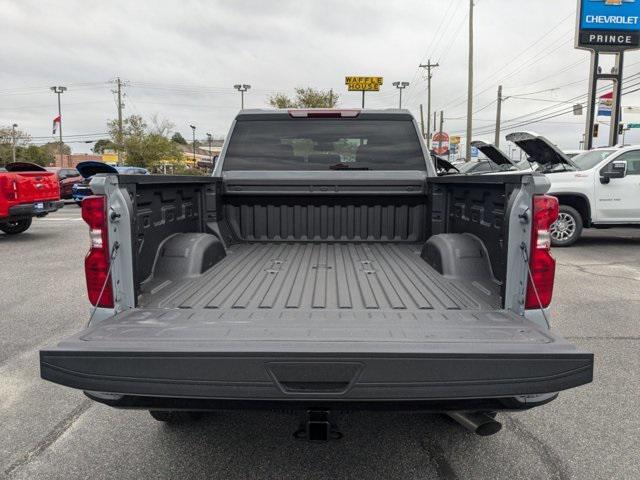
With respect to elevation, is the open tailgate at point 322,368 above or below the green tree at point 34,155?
below

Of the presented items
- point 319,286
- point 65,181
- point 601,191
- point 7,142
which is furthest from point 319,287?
point 7,142

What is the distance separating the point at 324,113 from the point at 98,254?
258 centimetres

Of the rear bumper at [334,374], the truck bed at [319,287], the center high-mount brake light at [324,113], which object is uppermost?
the center high-mount brake light at [324,113]

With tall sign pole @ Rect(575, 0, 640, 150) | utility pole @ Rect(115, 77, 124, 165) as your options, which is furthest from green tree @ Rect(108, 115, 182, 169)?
tall sign pole @ Rect(575, 0, 640, 150)

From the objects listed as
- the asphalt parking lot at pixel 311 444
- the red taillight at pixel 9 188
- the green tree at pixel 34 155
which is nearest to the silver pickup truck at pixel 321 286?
the asphalt parking lot at pixel 311 444

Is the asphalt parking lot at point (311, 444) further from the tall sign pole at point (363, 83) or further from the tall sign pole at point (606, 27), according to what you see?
the tall sign pole at point (363, 83)

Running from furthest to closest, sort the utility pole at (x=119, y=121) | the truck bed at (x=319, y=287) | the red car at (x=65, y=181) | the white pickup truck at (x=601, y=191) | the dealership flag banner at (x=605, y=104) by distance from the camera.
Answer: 1. the utility pole at (x=119, y=121)
2. the dealership flag banner at (x=605, y=104)
3. the red car at (x=65, y=181)
4. the white pickup truck at (x=601, y=191)
5. the truck bed at (x=319, y=287)

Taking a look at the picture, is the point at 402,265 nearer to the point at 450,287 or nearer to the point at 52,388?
the point at 450,287

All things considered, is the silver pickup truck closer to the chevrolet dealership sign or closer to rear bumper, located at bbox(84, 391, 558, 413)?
rear bumper, located at bbox(84, 391, 558, 413)

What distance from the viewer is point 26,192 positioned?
10.7 metres

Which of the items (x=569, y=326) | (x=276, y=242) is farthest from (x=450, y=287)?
(x=569, y=326)

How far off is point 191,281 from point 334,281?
0.92 metres

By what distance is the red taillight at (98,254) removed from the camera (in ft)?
7.89

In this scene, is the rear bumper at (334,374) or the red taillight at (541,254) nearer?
the rear bumper at (334,374)
